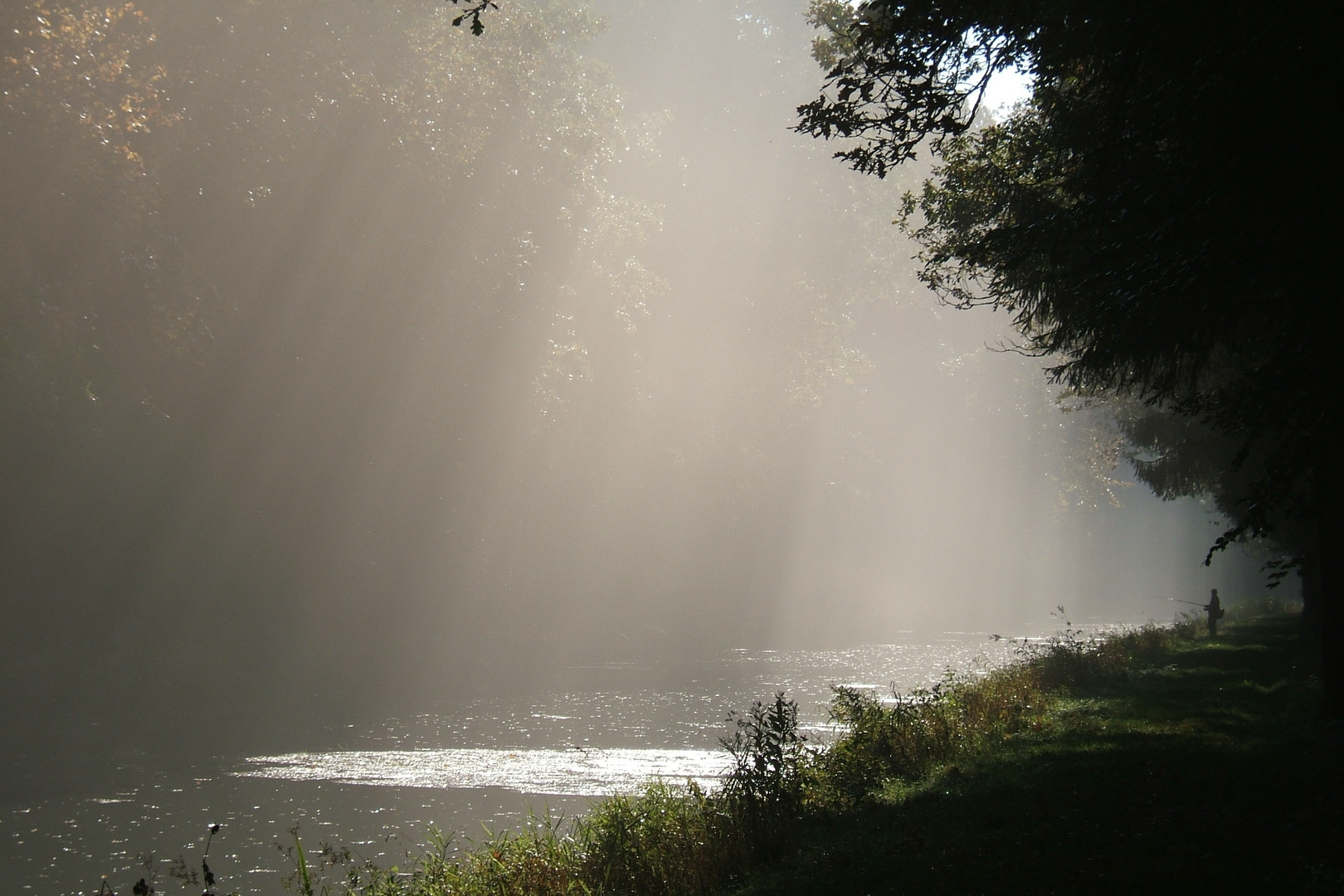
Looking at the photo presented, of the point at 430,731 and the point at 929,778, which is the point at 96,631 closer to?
the point at 430,731

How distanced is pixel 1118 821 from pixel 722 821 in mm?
3384

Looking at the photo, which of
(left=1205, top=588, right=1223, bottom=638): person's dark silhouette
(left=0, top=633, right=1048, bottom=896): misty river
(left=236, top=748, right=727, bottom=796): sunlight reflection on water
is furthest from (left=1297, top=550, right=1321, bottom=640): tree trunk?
(left=236, top=748, right=727, bottom=796): sunlight reflection on water

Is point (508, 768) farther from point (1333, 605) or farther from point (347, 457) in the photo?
point (347, 457)

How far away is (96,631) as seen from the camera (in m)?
21.9

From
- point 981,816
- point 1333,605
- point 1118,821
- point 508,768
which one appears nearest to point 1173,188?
point 1118,821

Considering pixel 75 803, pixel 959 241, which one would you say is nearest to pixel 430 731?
pixel 75 803

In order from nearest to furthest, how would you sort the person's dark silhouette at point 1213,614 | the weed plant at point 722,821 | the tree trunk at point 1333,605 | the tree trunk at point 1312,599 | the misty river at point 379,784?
the weed plant at point 722,821
the tree trunk at point 1333,605
the misty river at point 379,784
the tree trunk at point 1312,599
the person's dark silhouette at point 1213,614

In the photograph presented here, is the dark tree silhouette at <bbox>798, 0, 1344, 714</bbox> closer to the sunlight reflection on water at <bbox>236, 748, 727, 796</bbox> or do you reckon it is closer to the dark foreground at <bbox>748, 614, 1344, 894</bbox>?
the dark foreground at <bbox>748, 614, 1344, 894</bbox>

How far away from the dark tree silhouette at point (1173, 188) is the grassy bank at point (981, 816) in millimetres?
1993

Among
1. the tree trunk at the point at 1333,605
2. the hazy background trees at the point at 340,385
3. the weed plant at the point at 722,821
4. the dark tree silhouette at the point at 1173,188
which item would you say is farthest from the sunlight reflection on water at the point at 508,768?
the dark tree silhouette at the point at 1173,188

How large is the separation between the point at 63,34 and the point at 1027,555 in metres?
96.9

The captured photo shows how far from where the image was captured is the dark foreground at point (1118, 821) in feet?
17.7

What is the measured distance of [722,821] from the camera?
8148 mm

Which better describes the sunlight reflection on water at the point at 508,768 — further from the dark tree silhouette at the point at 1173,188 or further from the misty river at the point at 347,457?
the dark tree silhouette at the point at 1173,188
